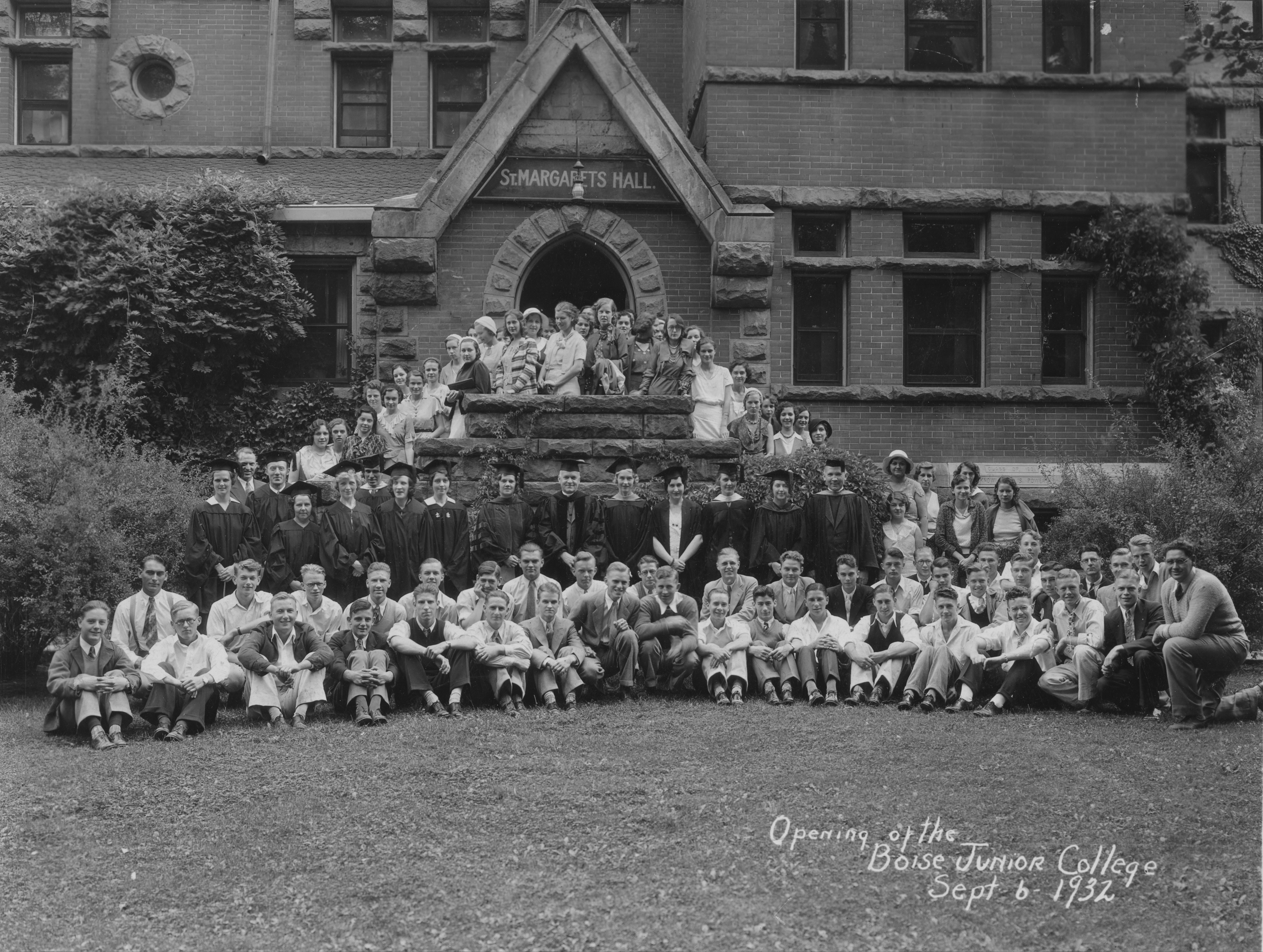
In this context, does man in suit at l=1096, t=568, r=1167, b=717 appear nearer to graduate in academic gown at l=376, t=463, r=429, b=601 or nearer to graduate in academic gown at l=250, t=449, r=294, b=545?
graduate in academic gown at l=376, t=463, r=429, b=601

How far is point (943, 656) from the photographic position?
11914 mm

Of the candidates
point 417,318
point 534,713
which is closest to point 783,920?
point 534,713

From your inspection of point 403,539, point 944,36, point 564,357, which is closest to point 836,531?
point 564,357

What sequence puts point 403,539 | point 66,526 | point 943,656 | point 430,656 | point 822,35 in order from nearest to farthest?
point 430,656, point 943,656, point 66,526, point 403,539, point 822,35

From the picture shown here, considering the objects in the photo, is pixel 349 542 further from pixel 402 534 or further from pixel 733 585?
pixel 733 585

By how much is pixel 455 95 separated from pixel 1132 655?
14368mm

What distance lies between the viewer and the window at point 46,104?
71.0 ft

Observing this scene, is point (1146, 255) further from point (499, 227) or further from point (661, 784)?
point (661, 784)

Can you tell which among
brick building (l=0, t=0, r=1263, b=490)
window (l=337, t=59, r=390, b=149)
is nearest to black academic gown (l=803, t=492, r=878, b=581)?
brick building (l=0, t=0, r=1263, b=490)

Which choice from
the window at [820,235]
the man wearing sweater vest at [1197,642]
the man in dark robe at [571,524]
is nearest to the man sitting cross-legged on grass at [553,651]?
the man in dark robe at [571,524]

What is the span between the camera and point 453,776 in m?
9.66

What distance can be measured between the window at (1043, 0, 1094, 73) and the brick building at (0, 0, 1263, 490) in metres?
0.03

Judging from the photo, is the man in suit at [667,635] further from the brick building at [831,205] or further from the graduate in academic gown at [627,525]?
the brick building at [831,205]

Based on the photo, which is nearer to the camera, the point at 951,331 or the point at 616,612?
the point at 616,612
